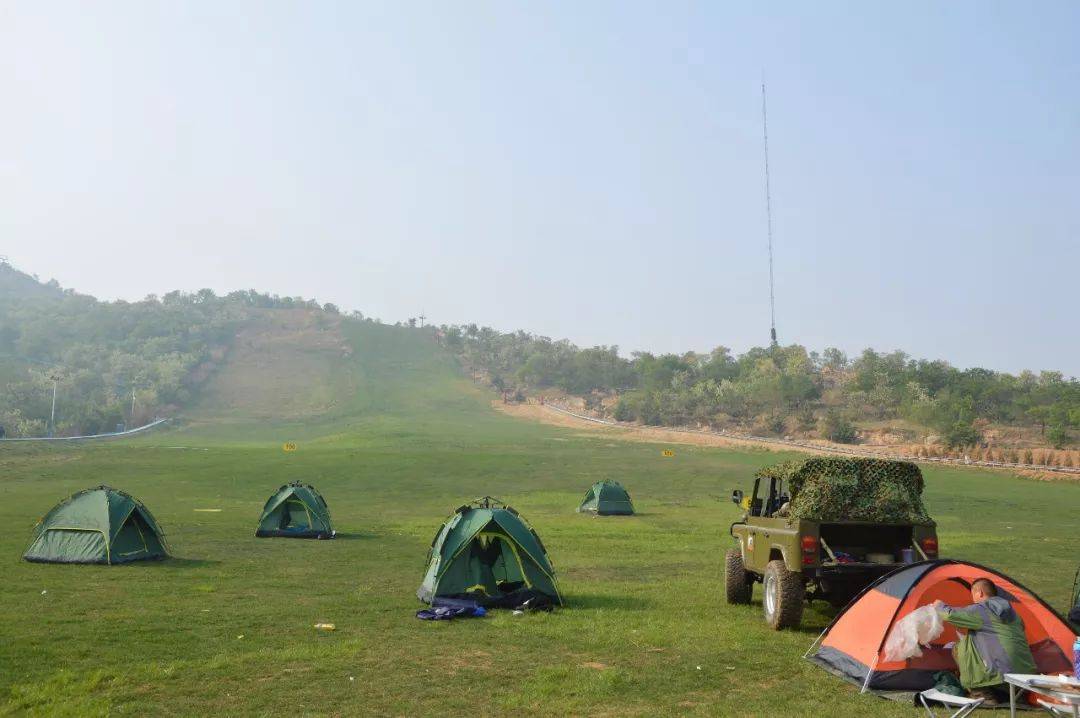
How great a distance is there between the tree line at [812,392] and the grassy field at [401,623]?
179 ft

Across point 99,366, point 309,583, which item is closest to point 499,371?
point 99,366

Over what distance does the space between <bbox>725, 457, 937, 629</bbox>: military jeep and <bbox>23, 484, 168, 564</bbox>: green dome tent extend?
17.3m

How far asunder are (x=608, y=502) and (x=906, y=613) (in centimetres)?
3383

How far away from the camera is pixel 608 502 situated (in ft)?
154

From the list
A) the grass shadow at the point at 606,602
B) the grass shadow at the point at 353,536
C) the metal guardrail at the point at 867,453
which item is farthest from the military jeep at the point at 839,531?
the metal guardrail at the point at 867,453

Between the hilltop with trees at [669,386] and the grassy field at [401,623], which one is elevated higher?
the hilltop with trees at [669,386]

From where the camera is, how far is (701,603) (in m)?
20.4

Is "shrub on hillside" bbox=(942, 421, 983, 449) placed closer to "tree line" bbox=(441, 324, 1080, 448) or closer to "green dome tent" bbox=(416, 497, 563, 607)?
"tree line" bbox=(441, 324, 1080, 448)

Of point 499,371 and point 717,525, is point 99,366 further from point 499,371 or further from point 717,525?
point 717,525

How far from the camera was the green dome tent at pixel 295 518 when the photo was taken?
35.0 meters

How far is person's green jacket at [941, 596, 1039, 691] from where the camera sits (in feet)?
39.8

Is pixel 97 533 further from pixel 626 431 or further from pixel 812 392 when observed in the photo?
pixel 812 392

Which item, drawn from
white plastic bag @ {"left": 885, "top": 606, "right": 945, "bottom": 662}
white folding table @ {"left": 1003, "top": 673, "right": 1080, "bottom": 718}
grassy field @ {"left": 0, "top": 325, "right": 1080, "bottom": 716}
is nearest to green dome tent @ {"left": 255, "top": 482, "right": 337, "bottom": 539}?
grassy field @ {"left": 0, "top": 325, "right": 1080, "bottom": 716}

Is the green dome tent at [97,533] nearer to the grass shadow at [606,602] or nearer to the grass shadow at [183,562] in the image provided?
the grass shadow at [183,562]
